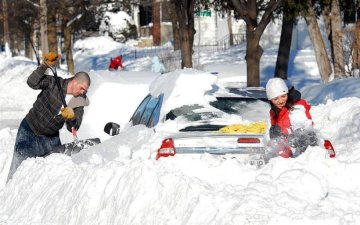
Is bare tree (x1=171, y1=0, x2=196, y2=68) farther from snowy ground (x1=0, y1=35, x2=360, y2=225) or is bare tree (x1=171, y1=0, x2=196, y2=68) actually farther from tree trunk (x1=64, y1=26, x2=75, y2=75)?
snowy ground (x1=0, y1=35, x2=360, y2=225)

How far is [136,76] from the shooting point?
2041cm

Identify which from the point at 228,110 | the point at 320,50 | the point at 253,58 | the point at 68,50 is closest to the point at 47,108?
the point at 228,110

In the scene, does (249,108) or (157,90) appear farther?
(157,90)

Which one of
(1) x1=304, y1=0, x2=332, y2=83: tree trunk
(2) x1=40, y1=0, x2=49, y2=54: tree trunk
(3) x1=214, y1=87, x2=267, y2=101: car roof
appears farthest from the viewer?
(2) x1=40, y1=0, x2=49, y2=54: tree trunk

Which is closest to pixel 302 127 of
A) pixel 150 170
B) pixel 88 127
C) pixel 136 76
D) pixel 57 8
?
pixel 150 170

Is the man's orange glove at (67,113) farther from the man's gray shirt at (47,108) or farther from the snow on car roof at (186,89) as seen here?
the snow on car roof at (186,89)

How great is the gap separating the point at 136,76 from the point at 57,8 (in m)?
20.9

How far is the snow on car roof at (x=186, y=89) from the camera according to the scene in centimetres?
966

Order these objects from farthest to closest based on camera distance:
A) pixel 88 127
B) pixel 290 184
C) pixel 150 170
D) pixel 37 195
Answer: pixel 88 127 < pixel 37 195 < pixel 150 170 < pixel 290 184

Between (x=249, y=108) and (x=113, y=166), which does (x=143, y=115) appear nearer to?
(x=249, y=108)

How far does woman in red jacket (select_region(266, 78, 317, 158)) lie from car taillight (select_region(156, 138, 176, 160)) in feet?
2.85

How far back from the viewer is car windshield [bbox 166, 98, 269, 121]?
30.5ft

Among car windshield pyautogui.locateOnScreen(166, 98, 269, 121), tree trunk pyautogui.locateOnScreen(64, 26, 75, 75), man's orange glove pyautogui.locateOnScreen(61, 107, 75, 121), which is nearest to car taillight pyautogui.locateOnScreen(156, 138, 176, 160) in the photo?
car windshield pyautogui.locateOnScreen(166, 98, 269, 121)

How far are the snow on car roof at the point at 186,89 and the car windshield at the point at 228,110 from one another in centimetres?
12
